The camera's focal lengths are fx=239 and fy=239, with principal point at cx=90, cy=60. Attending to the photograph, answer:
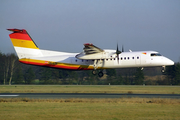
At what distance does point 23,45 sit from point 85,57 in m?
8.87

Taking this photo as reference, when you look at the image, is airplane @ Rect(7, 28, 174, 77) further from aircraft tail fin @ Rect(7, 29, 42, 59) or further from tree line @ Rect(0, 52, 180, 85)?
tree line @ Rect(0, 52, 180, 85)

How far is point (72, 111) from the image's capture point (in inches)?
734

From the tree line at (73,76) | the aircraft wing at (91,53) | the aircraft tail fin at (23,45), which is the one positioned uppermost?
the aircraft tail fin at (23,45)

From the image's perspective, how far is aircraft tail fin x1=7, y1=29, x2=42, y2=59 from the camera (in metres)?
31.5

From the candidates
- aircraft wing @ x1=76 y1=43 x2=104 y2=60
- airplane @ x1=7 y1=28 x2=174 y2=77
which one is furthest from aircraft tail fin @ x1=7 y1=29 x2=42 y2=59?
aircraft wing @ x1=76 y1=43 x2=104 y2=60

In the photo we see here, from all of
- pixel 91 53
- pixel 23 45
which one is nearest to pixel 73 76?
pixel 23 45

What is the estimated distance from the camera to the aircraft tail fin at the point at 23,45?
31.5 metres

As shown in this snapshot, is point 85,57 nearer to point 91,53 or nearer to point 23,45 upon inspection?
point 91,53

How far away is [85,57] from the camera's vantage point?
1152 inches

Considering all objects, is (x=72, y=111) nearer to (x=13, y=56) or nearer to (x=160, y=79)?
(x=160, y=79)

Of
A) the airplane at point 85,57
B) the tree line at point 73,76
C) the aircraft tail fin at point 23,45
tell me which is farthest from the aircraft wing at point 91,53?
the tree line at point 73,76

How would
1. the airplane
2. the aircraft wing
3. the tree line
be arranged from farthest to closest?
the tree line
the airplane
the aircraft wing

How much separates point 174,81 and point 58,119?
56337mm

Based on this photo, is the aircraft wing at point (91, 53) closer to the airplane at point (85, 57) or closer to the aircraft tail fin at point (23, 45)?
the airplane at point (85, 57)
